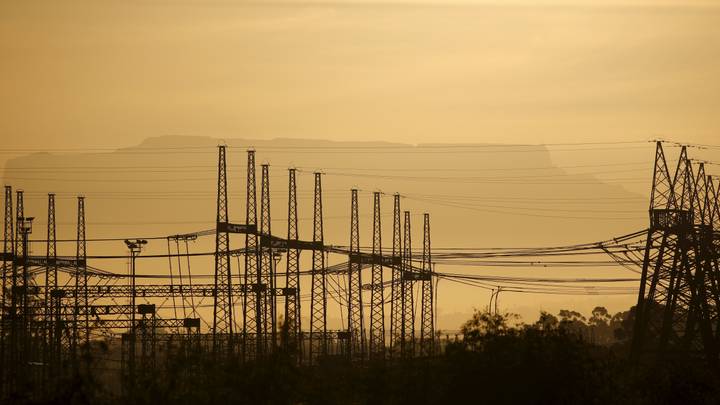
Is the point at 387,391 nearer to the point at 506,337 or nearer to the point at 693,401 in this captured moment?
the point at 506,337

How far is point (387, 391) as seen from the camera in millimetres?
54625

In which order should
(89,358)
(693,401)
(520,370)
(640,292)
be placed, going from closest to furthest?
(89,358) → (520,370) → (693,401) → (640,292)

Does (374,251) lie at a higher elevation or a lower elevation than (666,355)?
higher

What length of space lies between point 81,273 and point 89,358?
233ft

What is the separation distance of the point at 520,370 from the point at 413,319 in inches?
2036

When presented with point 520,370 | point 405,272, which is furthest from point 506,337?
point 405,272

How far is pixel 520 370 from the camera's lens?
4897 centimetres

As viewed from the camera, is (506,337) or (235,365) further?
(506,337)

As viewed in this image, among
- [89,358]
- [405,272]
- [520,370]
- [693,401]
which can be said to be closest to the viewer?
[89,358]

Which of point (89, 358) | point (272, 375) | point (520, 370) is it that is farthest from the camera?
point (520, 370)

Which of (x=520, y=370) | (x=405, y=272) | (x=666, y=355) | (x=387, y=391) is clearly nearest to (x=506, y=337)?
(x=520, y=370)

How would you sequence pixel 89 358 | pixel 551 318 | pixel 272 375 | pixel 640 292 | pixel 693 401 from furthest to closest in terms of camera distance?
pixel 640 292 → pixel 693 401 → pixel 551 318 → pixel 272 375 → pixel 89 358

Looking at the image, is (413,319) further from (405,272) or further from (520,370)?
(520,370)

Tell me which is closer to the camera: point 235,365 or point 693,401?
point 235,365
